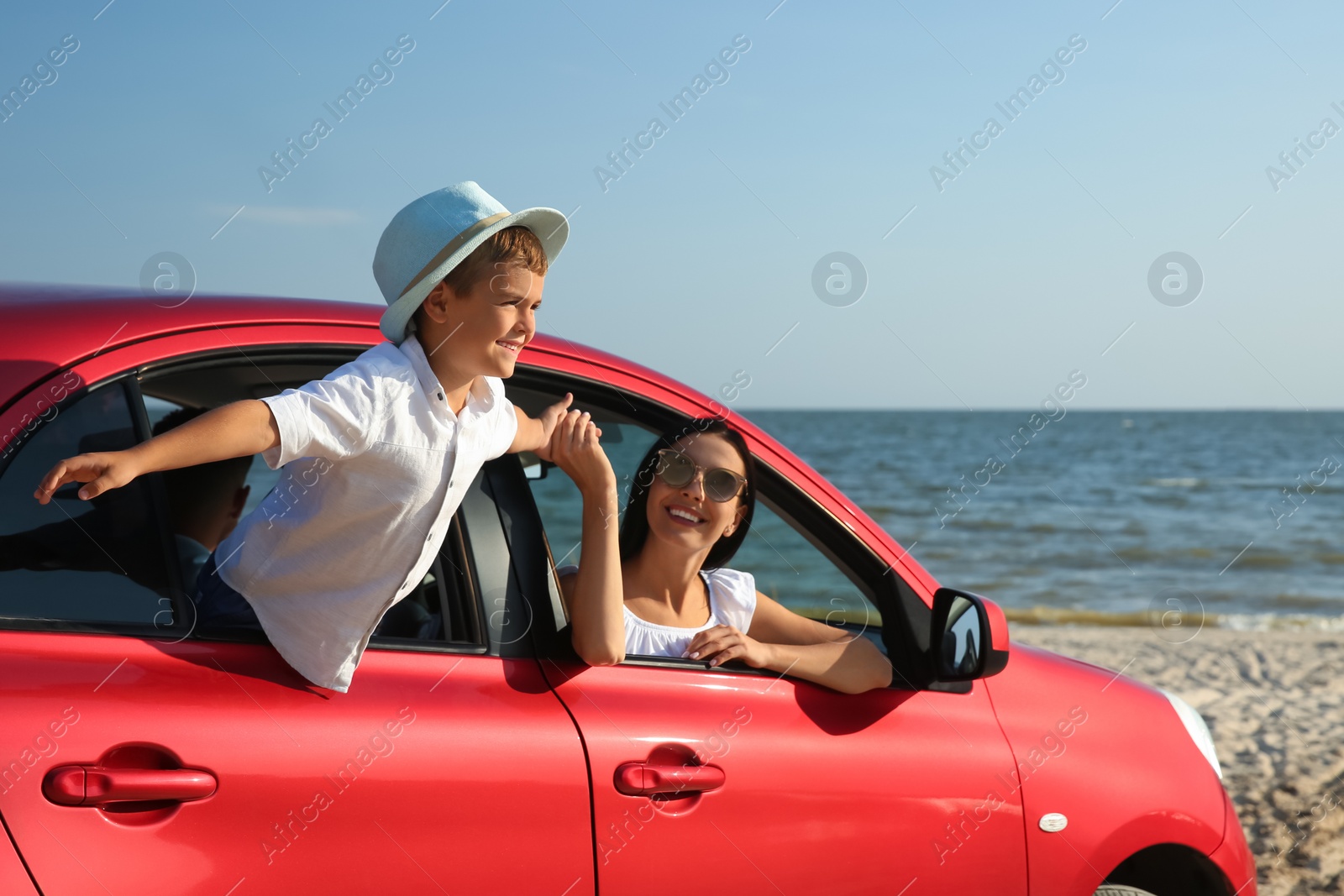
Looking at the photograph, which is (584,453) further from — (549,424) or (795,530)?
(795,530)

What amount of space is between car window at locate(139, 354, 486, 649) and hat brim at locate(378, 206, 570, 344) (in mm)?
166

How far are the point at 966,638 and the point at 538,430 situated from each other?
993mm

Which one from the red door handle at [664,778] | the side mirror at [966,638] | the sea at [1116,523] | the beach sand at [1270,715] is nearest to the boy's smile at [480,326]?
the red door handle at [664,778]

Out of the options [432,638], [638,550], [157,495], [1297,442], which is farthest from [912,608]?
[1297,442]

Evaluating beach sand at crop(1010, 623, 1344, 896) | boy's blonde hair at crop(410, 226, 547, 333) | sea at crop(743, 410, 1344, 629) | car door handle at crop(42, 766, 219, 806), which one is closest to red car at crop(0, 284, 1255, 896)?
car door handle at crop(42, 766, 219, 806)

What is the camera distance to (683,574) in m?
2.64

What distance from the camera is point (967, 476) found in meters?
32.1

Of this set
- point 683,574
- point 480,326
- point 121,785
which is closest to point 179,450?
point 121,785

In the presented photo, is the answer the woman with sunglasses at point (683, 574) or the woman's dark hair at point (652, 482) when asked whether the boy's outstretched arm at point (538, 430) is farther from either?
the woman's dark hair at point (652, 482)

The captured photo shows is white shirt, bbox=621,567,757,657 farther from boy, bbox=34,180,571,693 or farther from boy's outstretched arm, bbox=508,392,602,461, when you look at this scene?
boy, bbox=34,180,571,693

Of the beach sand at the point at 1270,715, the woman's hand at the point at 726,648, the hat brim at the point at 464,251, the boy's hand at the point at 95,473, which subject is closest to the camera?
the boy's hand at the point at 95,473

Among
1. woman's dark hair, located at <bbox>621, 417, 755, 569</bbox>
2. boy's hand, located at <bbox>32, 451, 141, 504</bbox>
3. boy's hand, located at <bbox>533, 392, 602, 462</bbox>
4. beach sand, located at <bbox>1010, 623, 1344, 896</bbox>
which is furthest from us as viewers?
beach sand, located at <bbox>1010, 623, 1344, 896</bbox>

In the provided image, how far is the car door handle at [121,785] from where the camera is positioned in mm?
1492

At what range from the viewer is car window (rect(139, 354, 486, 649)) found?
196 cm
